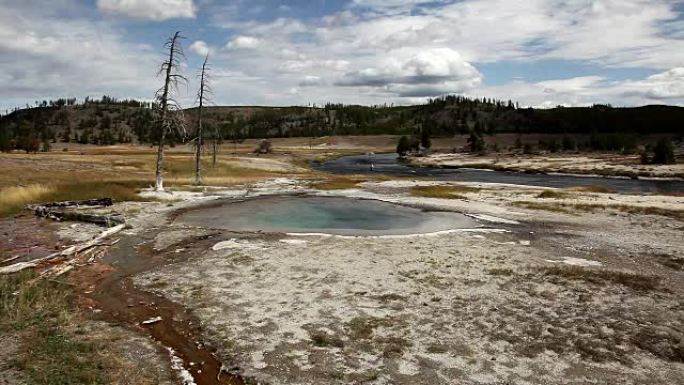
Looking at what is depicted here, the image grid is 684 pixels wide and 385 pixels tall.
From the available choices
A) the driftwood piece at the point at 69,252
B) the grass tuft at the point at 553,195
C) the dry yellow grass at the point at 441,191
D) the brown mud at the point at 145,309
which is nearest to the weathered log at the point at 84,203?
the driftwood piece at the point at 69,252

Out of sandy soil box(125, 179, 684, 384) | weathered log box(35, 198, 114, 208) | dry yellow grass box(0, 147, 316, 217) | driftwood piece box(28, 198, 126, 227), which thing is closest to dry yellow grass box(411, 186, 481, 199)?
sandy soil box(125, 179, 684, 384)

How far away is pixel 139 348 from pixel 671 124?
694ft

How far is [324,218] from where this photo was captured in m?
28.2

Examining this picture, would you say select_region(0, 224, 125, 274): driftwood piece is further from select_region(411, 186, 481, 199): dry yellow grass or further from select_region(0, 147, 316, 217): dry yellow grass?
select_region(411, 186, 481, 199): dry yellow grass

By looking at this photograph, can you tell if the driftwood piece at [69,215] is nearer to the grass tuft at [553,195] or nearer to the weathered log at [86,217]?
the weathered log at [86,217]

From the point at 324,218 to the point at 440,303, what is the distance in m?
14.9

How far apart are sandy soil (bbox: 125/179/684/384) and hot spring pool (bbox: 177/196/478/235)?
2.25 metres

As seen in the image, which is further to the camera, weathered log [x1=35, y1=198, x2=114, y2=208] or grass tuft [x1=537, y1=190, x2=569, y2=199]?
grass tuft [x1=537, y1=190, x2=569, y2=199]

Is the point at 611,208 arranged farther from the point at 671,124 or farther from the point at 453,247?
the point at 671,124

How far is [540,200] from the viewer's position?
34781 mm

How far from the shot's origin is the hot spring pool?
2497 cm

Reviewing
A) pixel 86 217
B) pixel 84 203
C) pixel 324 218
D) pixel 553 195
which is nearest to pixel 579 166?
pixel 553 195

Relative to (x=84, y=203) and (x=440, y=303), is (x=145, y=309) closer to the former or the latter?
(x=440, y=303)

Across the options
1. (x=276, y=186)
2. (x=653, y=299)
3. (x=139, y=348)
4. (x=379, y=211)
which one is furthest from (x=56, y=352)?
(x=276, y=186)
